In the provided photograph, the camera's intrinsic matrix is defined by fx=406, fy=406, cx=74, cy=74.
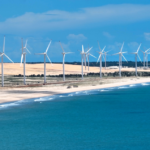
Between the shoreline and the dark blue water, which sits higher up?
the shoreline

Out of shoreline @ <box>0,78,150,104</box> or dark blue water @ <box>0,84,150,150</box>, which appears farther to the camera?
shoreline @ <box>0,78,150,104</box>

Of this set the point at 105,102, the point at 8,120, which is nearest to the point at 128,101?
the point at 105,102

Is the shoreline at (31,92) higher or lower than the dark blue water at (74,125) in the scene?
higher

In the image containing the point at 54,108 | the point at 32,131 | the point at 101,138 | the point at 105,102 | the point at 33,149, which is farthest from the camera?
the point at 105,102

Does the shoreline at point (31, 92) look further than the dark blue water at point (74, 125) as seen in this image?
Yes

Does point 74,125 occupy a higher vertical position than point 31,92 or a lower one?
lower

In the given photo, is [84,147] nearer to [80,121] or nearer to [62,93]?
[80,121]

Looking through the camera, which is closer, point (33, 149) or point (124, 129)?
point (33, 149)

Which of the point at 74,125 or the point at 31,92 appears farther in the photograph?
the point at 31,92
